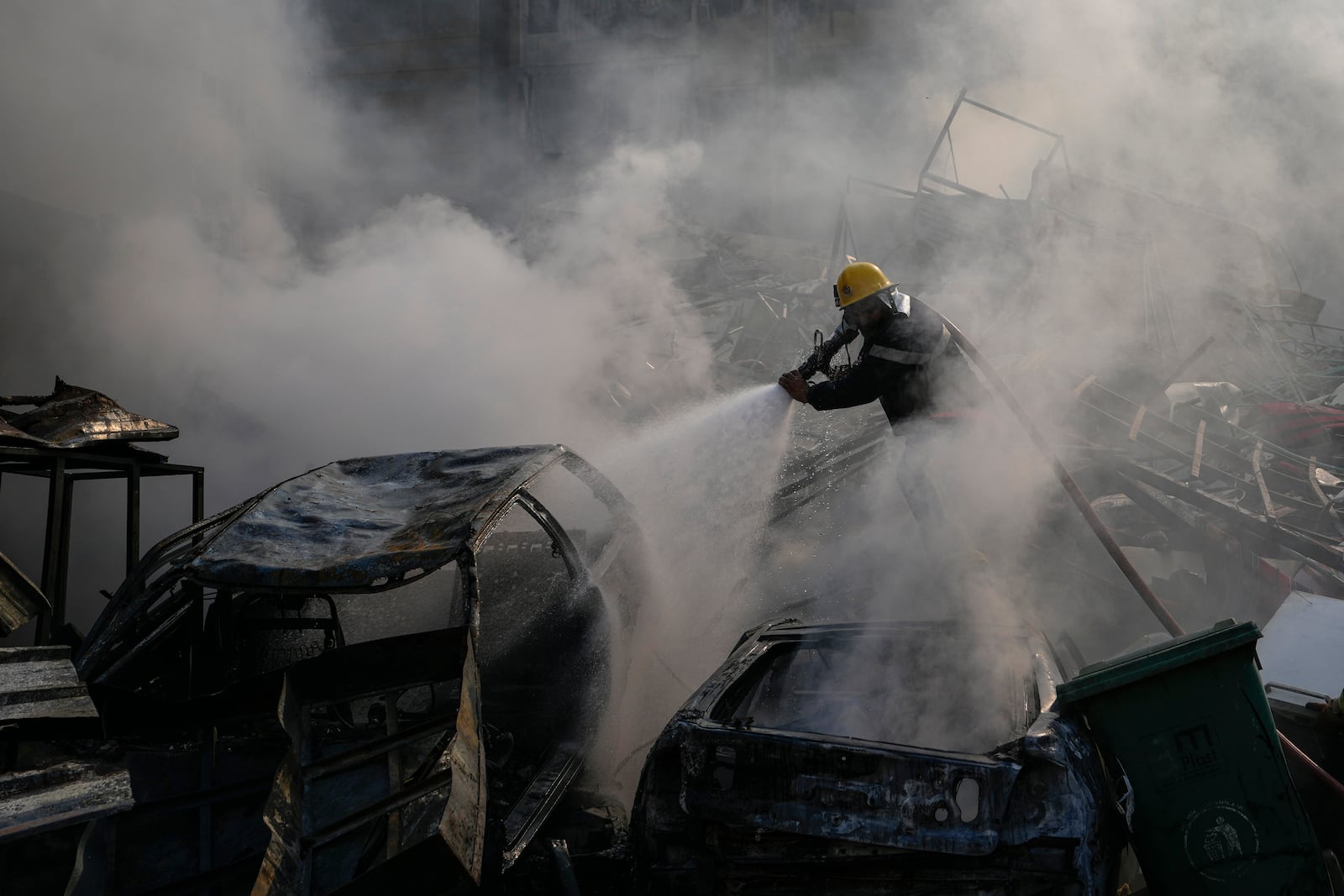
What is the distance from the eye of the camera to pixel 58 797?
6.97ft

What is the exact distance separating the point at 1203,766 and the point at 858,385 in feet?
8.78

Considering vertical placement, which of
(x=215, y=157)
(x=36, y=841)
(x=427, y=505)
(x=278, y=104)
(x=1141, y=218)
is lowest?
(x=36, y=841)

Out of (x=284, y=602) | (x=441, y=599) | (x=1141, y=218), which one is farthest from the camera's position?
(x=1141, y=218)

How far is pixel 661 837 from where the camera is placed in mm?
2316

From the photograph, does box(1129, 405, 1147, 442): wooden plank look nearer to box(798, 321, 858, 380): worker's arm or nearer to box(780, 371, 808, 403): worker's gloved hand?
box(798, 321, 858, 380): worker's arm

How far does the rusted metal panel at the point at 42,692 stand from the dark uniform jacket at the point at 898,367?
139 inches

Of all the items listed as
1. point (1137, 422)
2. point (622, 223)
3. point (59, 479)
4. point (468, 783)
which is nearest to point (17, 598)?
point (59, 479)

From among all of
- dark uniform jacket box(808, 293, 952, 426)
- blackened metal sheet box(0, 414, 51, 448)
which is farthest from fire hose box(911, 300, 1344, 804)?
blackened metal sheet box(0, 414, 51, 448)

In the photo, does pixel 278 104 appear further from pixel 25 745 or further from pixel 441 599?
pixel 25 745

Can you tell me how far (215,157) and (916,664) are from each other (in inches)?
594

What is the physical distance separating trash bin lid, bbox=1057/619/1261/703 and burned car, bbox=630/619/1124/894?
4.5 inches

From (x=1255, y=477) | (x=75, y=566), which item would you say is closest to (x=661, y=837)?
(x=1255, y=477)

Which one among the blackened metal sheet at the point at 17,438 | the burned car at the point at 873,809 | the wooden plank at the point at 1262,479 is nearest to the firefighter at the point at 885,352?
the burned car at the point at 873,809

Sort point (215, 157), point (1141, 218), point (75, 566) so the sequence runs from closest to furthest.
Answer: point (75, 566)
point (1141, 218)
point (215, 157)
